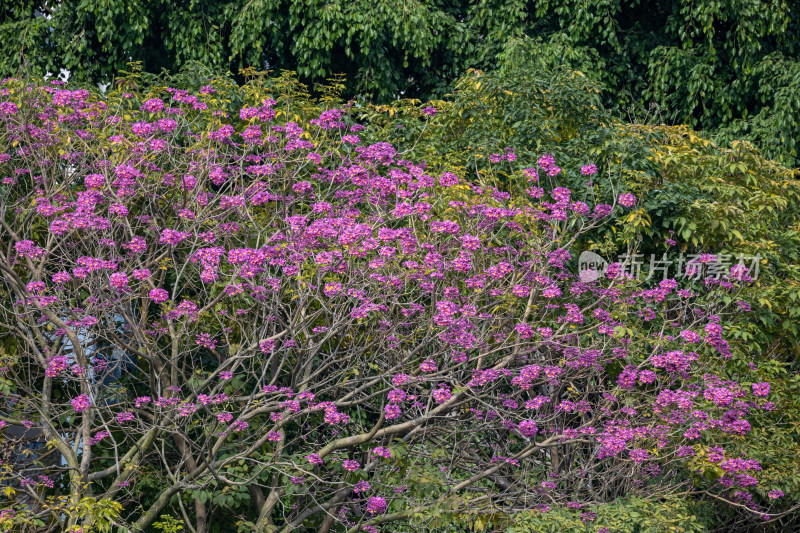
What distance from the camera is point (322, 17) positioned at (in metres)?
9.98

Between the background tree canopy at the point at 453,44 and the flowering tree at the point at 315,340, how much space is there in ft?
12.5

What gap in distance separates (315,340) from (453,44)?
228 inches

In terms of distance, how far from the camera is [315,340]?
222 inches

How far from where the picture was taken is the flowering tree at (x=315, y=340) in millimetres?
5273

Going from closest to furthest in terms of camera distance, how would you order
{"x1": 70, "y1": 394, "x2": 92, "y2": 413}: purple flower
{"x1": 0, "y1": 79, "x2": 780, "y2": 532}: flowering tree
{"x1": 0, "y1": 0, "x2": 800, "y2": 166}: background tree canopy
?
{"x1": 70, "y1": 394, "x2": 92, "y2": 413}: purple flower, {"x1": 0, "y1": 79, "x2": 780, "y2": 532}: flowering tree, {"x1": 0, "y1": 0, "x2": 800, "y2": 166}: background tree canopy

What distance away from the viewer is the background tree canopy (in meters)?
10.0

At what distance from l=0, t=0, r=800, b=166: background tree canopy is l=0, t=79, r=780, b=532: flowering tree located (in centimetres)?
380

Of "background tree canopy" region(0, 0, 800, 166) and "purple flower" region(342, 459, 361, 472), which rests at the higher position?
"background tree canopy" region(0, 0, 800, 166)

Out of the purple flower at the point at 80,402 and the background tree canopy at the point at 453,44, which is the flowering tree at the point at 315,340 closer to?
the purple flower at the point at 80,402

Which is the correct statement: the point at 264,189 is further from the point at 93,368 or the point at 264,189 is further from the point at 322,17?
the point at 322,17

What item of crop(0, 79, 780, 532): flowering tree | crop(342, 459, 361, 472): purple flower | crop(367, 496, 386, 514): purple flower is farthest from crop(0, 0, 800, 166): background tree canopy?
crop(367, 496, 386, 514): purple flower

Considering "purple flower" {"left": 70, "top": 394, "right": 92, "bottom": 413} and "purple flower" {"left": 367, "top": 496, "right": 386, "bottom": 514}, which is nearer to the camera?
"purple flower" {"left": 70, "top": 394, "right": 92, "bottom": 413}

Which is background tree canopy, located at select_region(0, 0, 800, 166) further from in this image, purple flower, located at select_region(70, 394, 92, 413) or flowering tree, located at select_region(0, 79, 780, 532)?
purple flower, located at select_region(70, 394, 92, 413)

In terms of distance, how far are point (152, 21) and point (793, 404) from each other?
26.3ft
